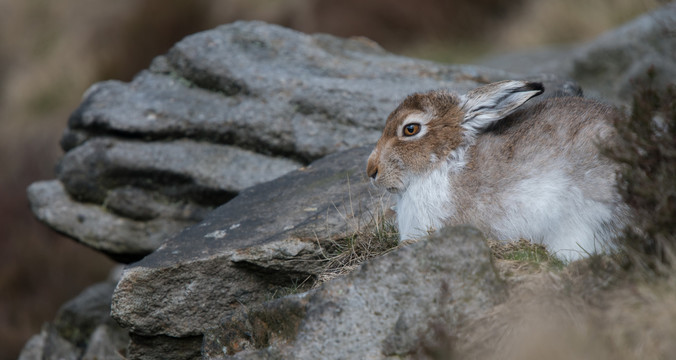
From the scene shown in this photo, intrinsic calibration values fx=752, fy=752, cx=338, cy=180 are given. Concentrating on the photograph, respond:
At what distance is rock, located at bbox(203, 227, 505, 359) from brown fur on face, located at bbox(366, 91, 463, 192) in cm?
126

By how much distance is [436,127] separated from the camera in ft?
18.4

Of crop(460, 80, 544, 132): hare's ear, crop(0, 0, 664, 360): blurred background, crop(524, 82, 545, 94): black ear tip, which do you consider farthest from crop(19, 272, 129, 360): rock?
crop(0, 0, 664, 360): blurred background

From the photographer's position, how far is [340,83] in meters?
8.39

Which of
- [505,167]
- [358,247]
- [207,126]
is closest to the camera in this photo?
[505,167]

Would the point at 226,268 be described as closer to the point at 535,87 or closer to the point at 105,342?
the point at 535,87

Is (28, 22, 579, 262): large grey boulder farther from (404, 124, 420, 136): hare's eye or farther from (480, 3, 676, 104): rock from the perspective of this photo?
(480, 3, 676, 104): rock

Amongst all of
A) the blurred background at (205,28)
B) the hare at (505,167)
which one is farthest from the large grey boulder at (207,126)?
the blurred background at (205,28)

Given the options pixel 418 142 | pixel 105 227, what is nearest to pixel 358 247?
pixel 418 142

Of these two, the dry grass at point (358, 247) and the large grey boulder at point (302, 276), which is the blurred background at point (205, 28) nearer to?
the large grey boulder at point (302, 276)

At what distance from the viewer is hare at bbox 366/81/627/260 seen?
4.96 meters

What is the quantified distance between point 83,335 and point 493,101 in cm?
562

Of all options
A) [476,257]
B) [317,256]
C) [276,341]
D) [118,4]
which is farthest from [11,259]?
[476,257]

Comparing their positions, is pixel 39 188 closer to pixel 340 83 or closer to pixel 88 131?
pixel 88 131

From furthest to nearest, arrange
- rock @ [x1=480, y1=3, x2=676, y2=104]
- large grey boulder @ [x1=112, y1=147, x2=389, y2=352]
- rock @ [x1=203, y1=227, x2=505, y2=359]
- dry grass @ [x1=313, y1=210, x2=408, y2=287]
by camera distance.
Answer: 1. rock @ [x1=480, y1=3, x2=676, y2=104]
2. large grey boulder @ [x1=112, y1=147, x2=389, y2=352]
3. dry grass @ [x1=313, y1=210, x2=408, y2=287]
4. rock @ [x1=203, y1=227, x2=505, y2=359]
